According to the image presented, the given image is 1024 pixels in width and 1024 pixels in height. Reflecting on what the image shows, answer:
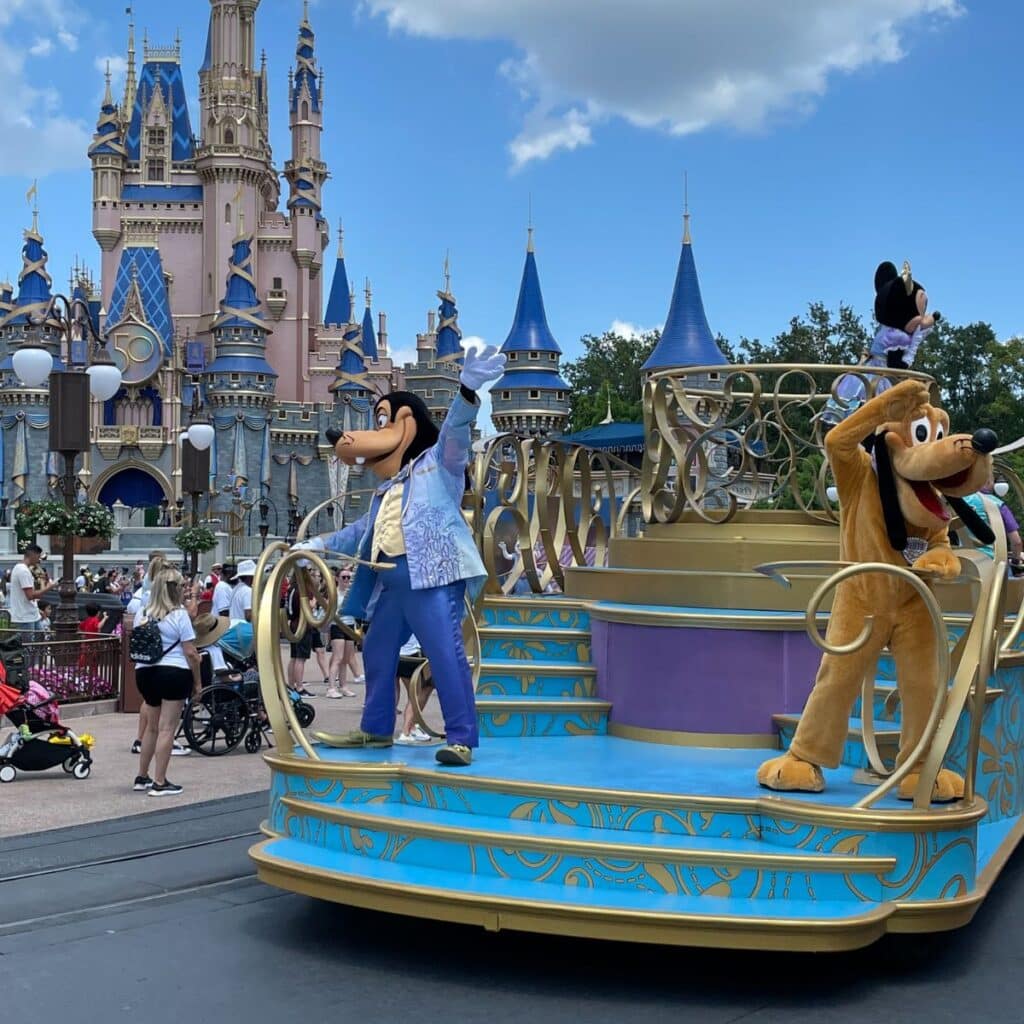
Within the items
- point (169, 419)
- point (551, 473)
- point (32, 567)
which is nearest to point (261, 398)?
point (169, 419)

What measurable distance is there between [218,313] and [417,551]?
5156 centimetres

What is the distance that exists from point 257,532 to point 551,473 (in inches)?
1837

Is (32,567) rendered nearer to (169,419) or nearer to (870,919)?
(870,919)

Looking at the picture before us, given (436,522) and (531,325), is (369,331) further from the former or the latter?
(436,522)

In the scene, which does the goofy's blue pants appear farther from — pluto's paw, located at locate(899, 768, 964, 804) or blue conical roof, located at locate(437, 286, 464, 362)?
blue conical roof, located at locate(437, 286, 464, 362)

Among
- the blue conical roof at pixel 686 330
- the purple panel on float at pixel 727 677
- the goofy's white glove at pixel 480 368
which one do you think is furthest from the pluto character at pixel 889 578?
the blue conical roof at pixel 686 330

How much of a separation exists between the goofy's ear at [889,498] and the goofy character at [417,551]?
1.41 meters

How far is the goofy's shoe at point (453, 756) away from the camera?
488cm

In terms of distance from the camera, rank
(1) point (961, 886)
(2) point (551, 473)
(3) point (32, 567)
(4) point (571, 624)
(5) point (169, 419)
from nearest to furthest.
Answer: (1) point (961, 886)
(4) point (571, 624)
(2) point (551, 473)
(3) point (32, 567)
(5) point (169, 419)

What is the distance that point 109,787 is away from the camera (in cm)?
768

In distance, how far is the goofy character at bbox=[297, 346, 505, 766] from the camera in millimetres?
5012

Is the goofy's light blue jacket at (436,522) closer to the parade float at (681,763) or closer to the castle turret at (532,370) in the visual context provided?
the parade float at (681,763)

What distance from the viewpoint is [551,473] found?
8.20m

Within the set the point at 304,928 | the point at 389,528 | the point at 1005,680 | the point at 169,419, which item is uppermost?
the point at 169,419
